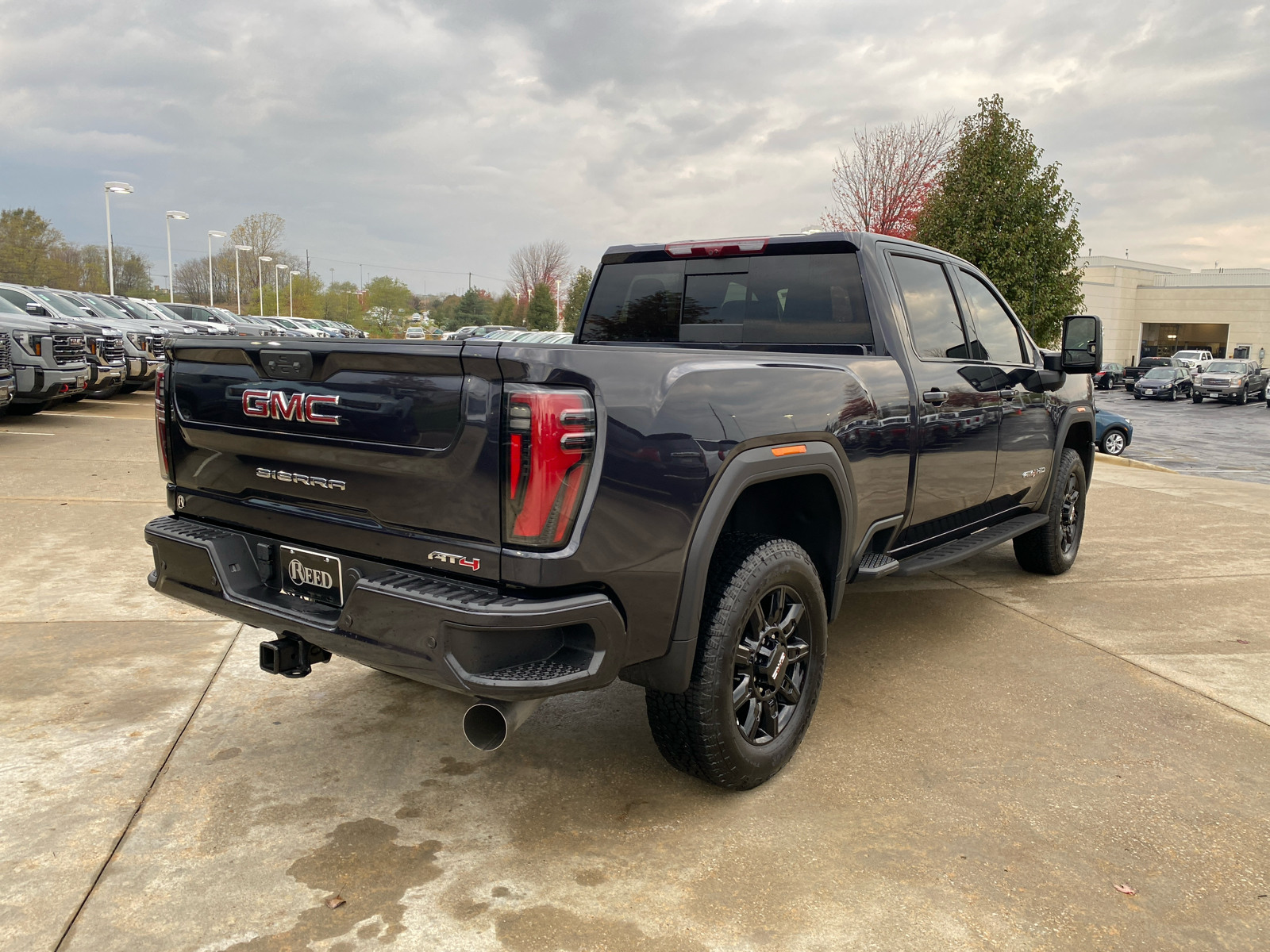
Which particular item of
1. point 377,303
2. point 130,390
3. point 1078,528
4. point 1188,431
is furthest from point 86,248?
point 1078,528

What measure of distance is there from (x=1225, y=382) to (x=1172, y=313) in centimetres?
4612

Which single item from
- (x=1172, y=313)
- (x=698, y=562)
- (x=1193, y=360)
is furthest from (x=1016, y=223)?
(x=1172, y=313)

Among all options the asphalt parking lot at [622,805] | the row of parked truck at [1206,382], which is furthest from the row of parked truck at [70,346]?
the row of parked truck at [1206,382]

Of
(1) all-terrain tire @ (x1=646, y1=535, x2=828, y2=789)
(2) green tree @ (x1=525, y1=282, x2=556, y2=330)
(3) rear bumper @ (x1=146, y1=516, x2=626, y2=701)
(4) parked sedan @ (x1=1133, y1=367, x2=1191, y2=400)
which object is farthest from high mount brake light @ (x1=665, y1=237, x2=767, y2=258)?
(2) green tree @ (x1=525, y1=282, x2=556, y2=330)

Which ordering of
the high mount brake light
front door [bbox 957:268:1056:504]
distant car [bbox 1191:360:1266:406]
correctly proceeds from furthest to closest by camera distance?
distant car [bbox 1191:360:1266:406] < front door [bbox 957:268:1056:504] < the high mount brake light

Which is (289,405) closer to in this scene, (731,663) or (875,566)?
(731,663)

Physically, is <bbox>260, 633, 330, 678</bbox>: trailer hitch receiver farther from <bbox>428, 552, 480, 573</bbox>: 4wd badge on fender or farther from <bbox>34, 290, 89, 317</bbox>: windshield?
<bbox>34, 290, 89, 317</bbox>: windshield

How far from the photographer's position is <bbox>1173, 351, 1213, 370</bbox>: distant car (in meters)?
40.2

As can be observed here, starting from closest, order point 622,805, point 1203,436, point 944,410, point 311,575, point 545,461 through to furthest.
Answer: point 545,461
point 311,575
point 622,805
point 944,410
point 1203,436

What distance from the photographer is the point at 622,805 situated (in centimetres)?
295

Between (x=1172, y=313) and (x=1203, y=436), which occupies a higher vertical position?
(x=1172, y=313)

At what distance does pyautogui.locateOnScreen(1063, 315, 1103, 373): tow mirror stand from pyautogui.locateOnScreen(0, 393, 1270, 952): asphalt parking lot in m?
1.43

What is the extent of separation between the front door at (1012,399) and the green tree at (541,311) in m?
56.6

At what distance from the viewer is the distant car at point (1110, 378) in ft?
148
